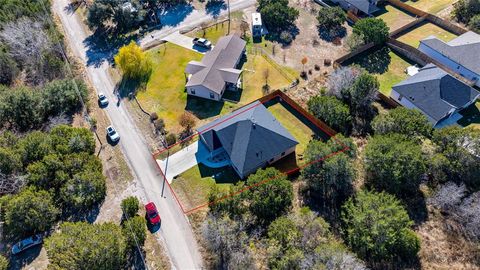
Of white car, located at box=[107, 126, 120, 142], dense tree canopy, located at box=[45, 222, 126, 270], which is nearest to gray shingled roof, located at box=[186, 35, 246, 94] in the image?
white car, located at box=[107, 126, 120, 142]

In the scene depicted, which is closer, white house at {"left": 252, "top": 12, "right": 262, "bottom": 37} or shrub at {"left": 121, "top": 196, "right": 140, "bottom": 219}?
shrub at {"left": 121, "top": 196, "right": 140, "bottom": 219}

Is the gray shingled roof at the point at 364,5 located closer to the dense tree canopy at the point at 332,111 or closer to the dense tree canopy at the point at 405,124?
the dense tree canopy at the point at 332,111

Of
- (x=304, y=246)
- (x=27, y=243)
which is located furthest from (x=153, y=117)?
(x=304, y=246)

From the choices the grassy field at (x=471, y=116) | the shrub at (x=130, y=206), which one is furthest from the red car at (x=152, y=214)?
the grassy field at (x=471, y=116)

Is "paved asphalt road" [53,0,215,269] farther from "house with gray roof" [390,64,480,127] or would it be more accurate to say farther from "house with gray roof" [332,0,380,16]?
"house with gray roof" [332,0,380,16]

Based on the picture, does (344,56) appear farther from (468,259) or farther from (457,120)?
(468,259)
